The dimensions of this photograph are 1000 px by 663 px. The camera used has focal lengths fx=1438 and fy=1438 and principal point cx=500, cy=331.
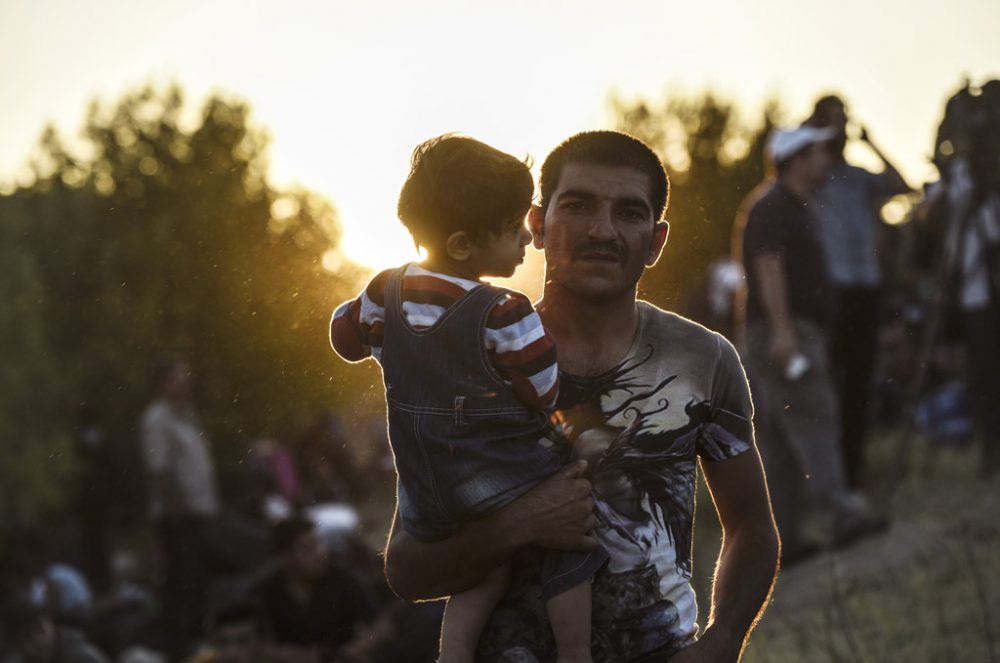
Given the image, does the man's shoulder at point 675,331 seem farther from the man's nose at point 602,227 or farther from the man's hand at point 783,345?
the man's hand at point 783,345

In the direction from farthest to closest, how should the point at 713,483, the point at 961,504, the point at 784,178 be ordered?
the point at 961,504, the point at 784,178, the point at 713,483

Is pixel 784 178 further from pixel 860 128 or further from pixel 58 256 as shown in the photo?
pixel 58 256

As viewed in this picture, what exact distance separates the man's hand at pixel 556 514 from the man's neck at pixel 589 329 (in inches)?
10.8

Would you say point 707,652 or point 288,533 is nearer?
point 707,652

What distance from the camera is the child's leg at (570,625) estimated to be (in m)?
2.62

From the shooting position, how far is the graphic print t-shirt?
2727 mm

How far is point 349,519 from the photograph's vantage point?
11.1 meters

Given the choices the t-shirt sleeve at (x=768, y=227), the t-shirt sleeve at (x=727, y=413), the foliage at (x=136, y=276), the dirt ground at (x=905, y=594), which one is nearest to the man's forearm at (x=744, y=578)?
the t-shirt sleeve at (x=727, y=413)

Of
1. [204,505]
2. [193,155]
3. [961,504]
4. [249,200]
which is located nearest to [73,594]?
[204,505]

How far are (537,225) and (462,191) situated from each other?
1.17 feet

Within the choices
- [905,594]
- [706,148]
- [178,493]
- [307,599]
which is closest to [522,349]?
[905,594]

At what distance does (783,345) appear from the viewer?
7.53m

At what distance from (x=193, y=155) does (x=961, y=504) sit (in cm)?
3222

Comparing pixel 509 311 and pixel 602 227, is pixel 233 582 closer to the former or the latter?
pixel 602 227
